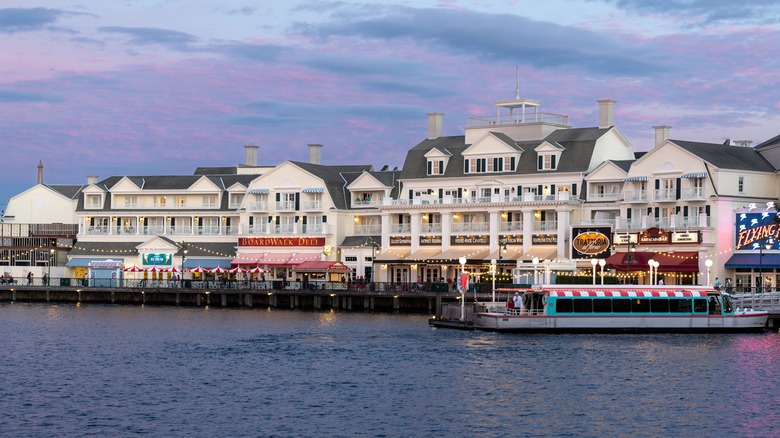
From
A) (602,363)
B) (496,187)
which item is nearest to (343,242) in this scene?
(496,187)

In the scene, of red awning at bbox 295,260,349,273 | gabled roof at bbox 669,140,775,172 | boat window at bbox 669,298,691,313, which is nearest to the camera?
boat window at bbox 669,298,691,313

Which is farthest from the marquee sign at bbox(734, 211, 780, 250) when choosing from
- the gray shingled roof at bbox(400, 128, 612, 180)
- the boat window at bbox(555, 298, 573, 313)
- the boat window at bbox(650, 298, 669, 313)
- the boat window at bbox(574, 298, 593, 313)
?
the boat window at bbox(555, 298, 573, 313)

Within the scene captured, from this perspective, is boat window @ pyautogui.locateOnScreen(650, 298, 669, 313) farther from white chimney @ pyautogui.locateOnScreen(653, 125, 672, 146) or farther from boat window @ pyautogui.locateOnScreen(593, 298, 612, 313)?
white chimney @ pyautogui.locateOnScreen(653, 125, 672, 146)

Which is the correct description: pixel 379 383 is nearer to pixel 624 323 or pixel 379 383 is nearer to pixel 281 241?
pixel 624 323

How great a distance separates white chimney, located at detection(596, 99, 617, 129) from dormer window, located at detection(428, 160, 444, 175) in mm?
14694

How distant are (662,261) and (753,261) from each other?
23.3 feet

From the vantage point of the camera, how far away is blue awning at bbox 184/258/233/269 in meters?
139

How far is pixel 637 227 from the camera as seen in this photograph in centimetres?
11544

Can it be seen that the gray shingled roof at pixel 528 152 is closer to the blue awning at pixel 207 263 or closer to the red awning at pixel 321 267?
the red awning at pixel 321 267

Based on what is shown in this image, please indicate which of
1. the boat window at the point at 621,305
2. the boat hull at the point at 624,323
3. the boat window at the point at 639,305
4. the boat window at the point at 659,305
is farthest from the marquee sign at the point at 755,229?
the boat window at the point at 621,305

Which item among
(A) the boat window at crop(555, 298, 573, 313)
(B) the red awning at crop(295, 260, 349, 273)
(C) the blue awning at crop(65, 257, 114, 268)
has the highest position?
(C) the blue awning at crop(65, 257, 114, 268)

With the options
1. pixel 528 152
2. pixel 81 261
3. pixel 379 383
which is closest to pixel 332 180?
pixel 528 152

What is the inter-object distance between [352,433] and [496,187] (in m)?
74.2

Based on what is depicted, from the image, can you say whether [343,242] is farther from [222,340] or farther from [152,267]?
[222,340]
